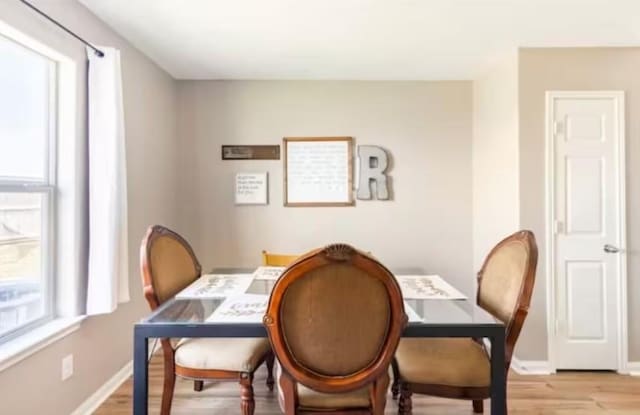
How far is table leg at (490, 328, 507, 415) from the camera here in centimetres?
157

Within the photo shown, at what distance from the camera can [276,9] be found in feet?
7.63

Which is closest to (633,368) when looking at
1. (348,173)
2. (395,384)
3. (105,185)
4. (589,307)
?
(589,307)

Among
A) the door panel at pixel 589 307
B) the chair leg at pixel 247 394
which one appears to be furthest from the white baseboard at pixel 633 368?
the chair leg at pixel 247 394

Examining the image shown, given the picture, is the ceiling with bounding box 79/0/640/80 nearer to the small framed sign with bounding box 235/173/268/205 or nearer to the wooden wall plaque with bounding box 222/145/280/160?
the wooden wall plaque with bounding box 222/145/280/160

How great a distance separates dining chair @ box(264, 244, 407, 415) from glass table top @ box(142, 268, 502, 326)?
186 millimetres

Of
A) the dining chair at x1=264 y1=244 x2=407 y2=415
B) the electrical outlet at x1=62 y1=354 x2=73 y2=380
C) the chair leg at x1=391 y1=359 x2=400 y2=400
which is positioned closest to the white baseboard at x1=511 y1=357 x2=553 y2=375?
the chair leg at x1=391 y1=359 x2=400 y2=400

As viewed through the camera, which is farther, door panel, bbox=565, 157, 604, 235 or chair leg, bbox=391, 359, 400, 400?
door panel, bbox=565, 157, 604, 235

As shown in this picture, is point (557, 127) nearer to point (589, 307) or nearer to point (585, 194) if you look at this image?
point (585, 194)

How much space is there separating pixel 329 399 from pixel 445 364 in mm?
589

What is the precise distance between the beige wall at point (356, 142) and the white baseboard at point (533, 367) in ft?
2.91

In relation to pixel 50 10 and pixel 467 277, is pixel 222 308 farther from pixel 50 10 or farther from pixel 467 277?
pixel 467 277

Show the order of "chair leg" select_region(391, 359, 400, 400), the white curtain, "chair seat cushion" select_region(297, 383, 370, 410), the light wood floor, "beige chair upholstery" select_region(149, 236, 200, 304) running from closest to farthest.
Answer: "chair seat cushion" select_region(297, 383, 370, 410) < "chair leg" select_region(391, 359, 400, 400) < "beige chair upholstery" select_region(149, 236, 200, 304) < the white curtain < the light wood floor

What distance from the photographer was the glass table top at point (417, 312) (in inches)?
62.3

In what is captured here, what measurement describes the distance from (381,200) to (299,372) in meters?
2.46
